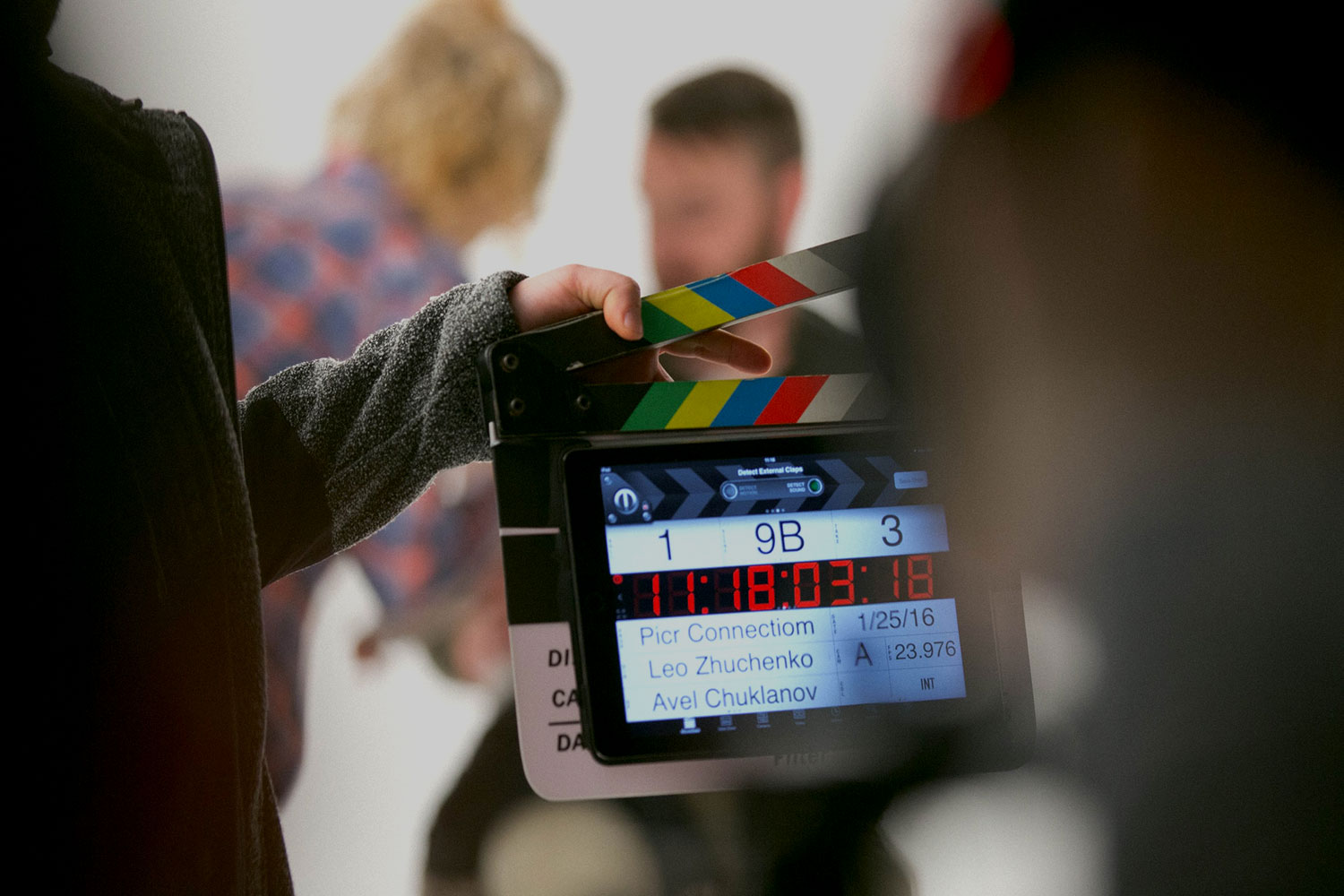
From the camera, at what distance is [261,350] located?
1261 millimetres

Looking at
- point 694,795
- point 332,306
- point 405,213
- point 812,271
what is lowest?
point 694,795

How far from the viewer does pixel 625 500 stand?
0.60 m

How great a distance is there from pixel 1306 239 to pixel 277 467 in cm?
151

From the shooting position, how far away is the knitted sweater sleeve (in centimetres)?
65

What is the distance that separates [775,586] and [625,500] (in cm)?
12

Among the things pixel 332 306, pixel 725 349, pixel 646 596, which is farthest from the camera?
pixel 332 306

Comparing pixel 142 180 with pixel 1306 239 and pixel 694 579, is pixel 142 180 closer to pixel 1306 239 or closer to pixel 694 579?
pixel 694 579

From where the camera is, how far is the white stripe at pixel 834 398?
0.65 metres

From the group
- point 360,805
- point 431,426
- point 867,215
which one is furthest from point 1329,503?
point 360,805

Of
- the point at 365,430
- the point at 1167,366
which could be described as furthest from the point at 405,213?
the point at 1167,366

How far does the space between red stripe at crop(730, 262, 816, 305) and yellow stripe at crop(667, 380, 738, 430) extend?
0.24ft

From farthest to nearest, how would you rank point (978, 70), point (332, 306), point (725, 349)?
point (978, 70) → point (332, 306) → point (725, 349)

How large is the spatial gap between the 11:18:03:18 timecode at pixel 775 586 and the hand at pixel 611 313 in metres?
0.17

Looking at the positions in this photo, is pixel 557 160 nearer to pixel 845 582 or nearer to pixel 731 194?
pixel 731 194
